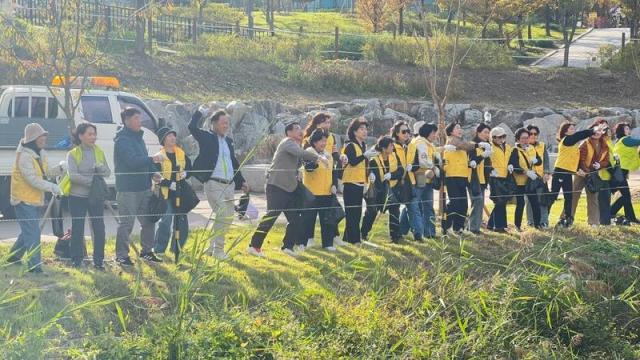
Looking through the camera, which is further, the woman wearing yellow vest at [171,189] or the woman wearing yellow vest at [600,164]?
the woman wearing yellow vest at [600,164]

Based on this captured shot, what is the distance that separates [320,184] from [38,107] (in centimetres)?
663

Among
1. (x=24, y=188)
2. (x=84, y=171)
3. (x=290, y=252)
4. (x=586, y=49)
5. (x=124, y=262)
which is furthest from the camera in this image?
(x=586, y=49)

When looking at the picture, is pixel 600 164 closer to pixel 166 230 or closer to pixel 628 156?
pixel 628 156

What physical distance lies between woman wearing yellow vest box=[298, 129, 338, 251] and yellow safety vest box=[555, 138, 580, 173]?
3735mm

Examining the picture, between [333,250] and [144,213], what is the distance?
2374mm

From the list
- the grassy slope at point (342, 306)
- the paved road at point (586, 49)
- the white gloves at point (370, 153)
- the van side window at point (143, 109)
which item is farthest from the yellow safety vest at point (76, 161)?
the paved road at point (586, 49)

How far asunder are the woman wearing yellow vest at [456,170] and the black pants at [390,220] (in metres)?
0.78

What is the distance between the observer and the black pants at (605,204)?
1392 centimetres

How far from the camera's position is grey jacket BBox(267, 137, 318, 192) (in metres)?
11.4

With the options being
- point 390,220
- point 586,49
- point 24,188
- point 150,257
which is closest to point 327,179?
point 390,220

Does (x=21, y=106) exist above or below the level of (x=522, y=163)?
above

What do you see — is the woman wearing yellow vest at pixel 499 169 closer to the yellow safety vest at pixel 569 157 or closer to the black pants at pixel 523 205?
the black pants at pixel 523 205

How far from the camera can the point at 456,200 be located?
12.8 metres

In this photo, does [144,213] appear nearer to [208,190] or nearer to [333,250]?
[208,190]
